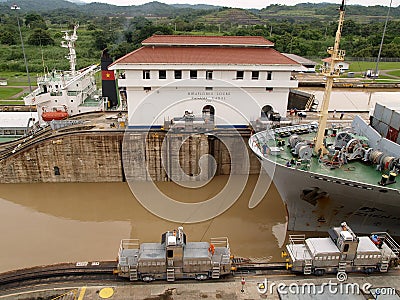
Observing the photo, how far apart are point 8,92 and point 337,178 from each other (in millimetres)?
41835

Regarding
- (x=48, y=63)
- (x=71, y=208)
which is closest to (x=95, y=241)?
(x=71, y=208)

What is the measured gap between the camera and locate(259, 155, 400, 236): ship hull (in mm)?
12844

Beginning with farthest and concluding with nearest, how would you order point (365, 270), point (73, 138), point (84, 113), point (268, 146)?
point (84, 113)
point (73, 138)
point (268, 146)
point (365, 270)

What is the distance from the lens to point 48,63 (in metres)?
58.7

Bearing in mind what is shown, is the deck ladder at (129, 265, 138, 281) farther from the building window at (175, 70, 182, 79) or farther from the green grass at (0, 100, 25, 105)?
the green grass at (0, 100, 25, 105)

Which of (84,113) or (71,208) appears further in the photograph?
(84,113)

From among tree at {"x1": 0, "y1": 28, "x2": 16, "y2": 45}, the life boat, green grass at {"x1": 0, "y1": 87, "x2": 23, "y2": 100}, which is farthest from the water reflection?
tree at {"x1": 0, "y1": 28, "x2": 16, "y2": 45}

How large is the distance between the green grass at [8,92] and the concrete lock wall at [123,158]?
2221 centimetres

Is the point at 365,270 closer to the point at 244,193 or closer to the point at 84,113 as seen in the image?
the point at 244,193

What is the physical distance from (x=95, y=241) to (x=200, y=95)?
11.0 m

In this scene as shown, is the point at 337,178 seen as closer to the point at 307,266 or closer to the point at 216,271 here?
the point at 307,266

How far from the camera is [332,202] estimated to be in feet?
45.5

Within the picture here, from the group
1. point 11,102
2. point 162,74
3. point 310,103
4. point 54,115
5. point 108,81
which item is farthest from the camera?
point 11,102

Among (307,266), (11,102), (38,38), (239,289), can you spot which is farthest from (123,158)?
(38,38)
